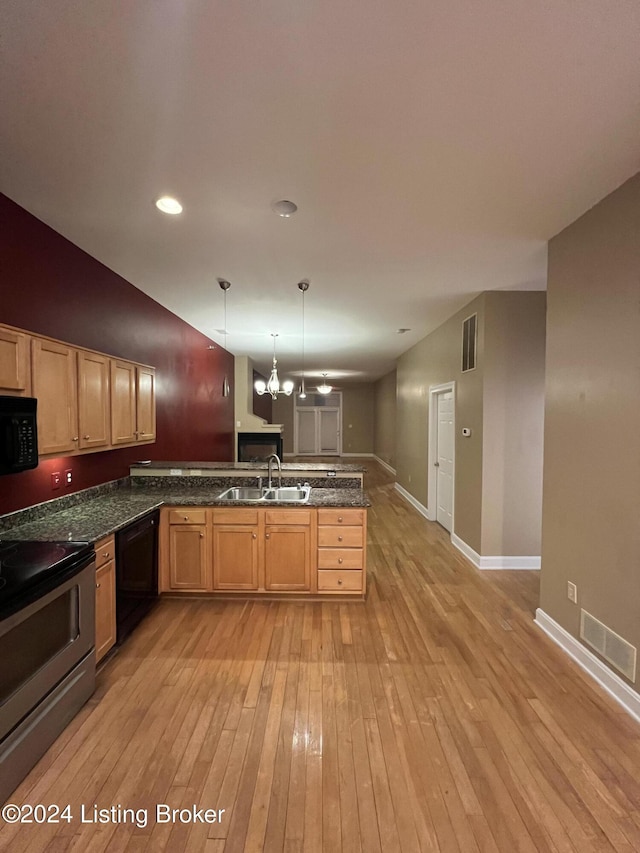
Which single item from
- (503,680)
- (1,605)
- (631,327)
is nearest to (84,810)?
(1,605)

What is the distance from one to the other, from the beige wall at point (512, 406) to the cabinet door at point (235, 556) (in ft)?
7.73

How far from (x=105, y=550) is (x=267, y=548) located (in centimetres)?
124

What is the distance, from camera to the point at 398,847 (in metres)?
1.34

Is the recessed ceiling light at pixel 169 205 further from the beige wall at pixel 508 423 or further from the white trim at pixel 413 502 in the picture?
the white trim at pixel 413 502

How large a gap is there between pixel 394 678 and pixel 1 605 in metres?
2.02

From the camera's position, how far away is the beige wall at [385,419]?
373 inches

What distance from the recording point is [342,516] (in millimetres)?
3094

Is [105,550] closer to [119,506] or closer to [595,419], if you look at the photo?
[119,506]

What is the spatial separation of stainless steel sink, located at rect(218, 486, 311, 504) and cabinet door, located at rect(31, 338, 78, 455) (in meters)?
1.38

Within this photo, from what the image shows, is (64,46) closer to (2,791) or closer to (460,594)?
(2,791)

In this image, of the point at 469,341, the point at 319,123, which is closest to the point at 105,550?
the point at 319,123

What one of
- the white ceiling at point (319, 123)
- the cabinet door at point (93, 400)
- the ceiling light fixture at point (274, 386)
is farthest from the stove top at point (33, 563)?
the ceiling light fixture at point (274, 386)

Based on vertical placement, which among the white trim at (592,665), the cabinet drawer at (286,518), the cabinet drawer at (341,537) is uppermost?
the cabinet drawer at (286,518)

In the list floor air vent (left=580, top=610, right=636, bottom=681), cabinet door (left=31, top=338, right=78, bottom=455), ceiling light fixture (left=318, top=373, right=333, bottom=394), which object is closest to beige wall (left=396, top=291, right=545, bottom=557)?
floor air vent (left=580, top=610, right=636, bottom=681)
